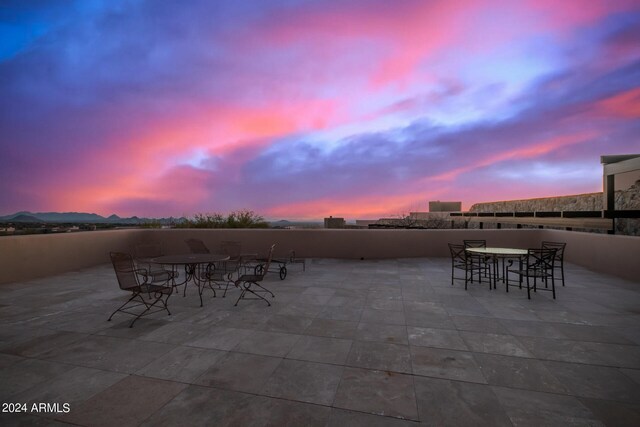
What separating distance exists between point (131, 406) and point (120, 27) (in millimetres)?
9596

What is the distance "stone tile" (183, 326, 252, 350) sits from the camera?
10.1 feet

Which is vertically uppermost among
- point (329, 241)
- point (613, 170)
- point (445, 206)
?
point (613, 170)

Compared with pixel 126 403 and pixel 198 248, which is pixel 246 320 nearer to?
pixel 126 403

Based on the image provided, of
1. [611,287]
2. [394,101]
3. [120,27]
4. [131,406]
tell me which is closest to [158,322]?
[131,406]

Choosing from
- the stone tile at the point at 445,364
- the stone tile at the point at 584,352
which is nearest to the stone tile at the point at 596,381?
the stone tile at the point at 584,352

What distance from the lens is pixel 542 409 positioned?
6.59ft

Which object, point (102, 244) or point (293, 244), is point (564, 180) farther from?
point (102, 244)

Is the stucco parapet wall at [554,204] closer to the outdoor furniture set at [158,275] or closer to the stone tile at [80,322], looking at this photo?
the outdoor furniture set at [158,275]

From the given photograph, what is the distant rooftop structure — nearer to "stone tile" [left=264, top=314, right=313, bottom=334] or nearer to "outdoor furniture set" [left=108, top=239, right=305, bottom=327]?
"stone tile" [left=264, top=314, right=313, bottom=334]

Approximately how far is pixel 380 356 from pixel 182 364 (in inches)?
73.2

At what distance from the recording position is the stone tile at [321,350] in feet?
9.09

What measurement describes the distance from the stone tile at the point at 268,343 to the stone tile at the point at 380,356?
0.67 m

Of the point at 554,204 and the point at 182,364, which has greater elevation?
the point at 554,204

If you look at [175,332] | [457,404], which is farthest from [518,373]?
[175,332]
